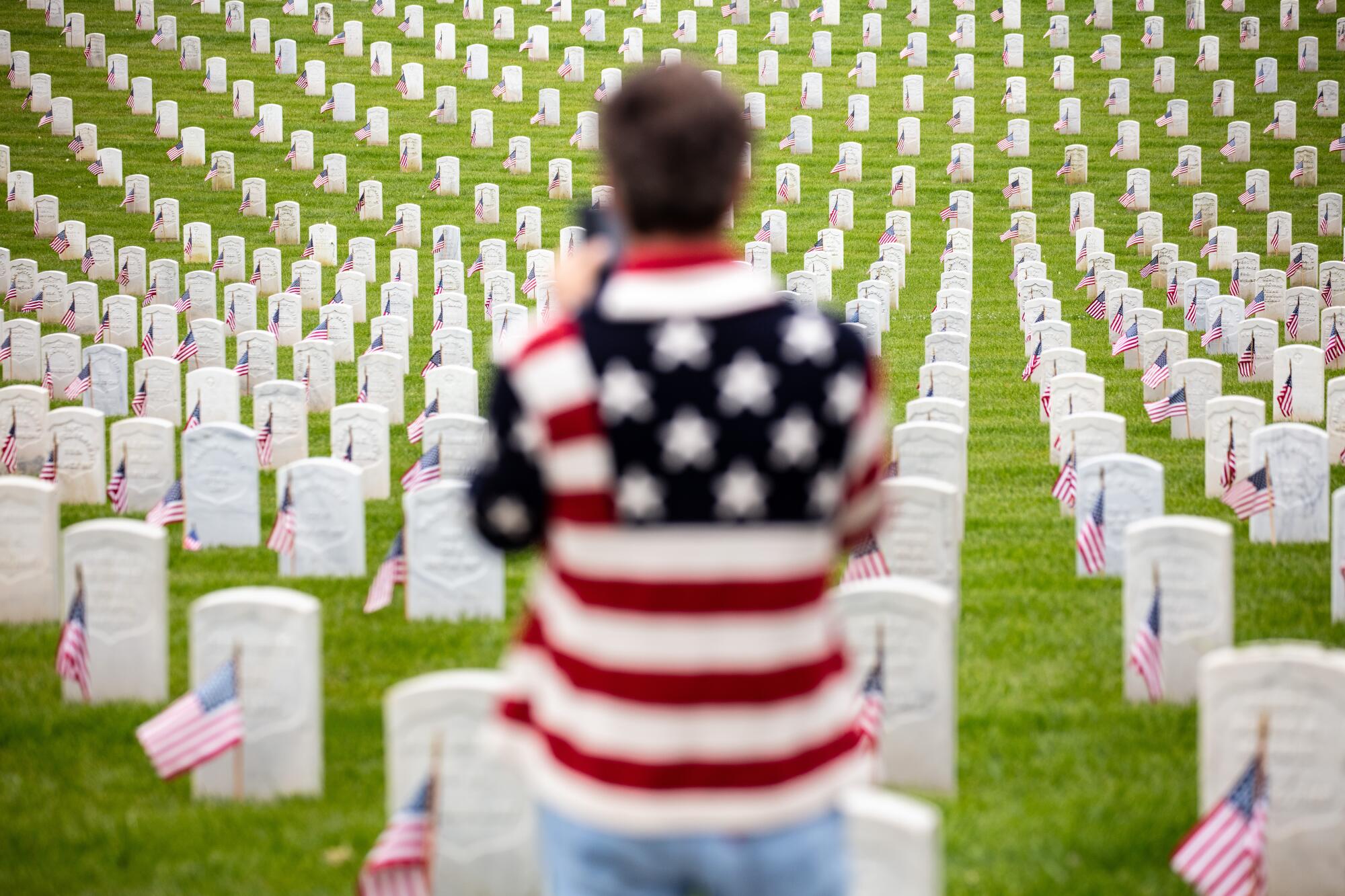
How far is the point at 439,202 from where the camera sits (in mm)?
22594

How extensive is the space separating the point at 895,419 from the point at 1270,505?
3975mm

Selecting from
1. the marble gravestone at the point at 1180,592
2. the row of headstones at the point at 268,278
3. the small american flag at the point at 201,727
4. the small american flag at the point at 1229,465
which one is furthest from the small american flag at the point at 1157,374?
the small american flag at the point at 201,727

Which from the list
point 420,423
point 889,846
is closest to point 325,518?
point 420,423

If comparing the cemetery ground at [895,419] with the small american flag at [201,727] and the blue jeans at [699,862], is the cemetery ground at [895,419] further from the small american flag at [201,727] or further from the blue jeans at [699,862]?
the blue jeans at [699,862]

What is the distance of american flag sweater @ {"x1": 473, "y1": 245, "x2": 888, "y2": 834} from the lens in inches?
107

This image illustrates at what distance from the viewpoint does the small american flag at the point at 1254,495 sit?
984 centimetres

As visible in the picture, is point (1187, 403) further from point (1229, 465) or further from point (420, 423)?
point (420, 423)

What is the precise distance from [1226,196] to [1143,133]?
2827 mm

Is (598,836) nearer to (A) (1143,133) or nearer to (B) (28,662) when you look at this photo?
(B) (28,662)

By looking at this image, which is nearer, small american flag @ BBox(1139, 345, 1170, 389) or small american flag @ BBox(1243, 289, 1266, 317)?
small american flag @ BBox(1139, 345, 1170, 389)

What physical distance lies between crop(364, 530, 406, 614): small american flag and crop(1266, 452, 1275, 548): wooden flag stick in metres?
4.95

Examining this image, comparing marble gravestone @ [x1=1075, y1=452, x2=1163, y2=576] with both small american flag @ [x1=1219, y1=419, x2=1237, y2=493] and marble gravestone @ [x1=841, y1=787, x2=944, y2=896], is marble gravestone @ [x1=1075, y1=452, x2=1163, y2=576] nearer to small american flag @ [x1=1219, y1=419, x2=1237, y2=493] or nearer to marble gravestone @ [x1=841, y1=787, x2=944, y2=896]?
small american flag @ [x1=1219, y1=419, x2=1237, y2=493]

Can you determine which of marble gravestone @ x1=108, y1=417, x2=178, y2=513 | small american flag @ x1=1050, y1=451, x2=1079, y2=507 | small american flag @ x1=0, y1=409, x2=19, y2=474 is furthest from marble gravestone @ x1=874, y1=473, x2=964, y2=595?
small american flag @ x1=0, y1=409, x2=19, y2=474

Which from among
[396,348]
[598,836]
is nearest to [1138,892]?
[598,836]
